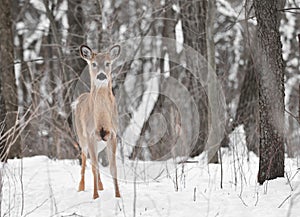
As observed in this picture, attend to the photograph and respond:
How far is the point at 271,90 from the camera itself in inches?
214

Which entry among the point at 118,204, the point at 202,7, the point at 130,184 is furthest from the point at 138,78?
the point at 118,204

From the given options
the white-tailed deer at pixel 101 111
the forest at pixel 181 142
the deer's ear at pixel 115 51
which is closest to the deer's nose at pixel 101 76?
the white-tailed deer at pixel 101 111

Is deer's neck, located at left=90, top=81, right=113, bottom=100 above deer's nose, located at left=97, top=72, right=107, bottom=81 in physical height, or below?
below

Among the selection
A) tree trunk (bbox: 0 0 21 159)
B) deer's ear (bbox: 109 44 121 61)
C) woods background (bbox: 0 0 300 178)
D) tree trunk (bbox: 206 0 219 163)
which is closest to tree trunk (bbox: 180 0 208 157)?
woods background (bbox: 0 0 300 178)

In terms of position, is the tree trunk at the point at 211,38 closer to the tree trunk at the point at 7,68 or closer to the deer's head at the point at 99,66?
the deer's head at the point at 99,66

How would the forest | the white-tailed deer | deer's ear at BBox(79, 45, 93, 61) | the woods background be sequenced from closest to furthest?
the forest → the white-tailed deer → deer's ear at BBox(79, 45, 93, 61) → the woods background

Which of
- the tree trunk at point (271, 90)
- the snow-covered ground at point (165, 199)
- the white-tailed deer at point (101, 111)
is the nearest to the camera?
the snow-covered ground at point (165, 199)

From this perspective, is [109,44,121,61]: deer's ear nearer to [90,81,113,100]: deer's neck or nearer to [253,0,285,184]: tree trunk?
[90,81,113,100]: deer's neck

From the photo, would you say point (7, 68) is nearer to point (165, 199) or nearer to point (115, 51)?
point (115, 51)

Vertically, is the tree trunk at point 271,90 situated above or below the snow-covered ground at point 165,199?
above

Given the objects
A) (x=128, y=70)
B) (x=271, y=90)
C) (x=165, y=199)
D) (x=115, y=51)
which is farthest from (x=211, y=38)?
(x=128, y=70)

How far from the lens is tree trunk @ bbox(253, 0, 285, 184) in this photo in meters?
5.43

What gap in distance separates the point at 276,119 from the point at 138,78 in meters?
12.7

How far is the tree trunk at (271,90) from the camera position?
5.43m
